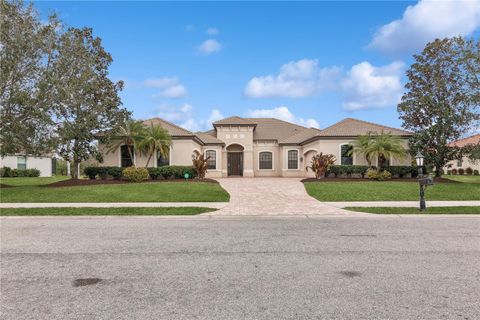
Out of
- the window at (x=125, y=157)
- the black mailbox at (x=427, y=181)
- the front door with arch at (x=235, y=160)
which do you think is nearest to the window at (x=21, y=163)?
the window at (x=125, y=157)

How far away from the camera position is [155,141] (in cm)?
2544

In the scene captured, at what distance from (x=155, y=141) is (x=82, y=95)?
586 cm

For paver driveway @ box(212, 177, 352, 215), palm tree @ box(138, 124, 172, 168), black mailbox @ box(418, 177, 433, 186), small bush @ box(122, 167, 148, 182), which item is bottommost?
paver driveway @ box(212, 177, 352, 215)

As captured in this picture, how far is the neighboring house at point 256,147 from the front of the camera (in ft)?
92.5

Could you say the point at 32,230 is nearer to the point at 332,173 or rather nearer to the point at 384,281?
the point at 384,281

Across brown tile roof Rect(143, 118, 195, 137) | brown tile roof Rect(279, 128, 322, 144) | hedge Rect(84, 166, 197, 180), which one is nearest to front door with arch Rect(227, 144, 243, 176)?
brown tile roof Rect(279, 128, 322, 144)

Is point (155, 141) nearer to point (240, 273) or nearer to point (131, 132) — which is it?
point (131, 132)

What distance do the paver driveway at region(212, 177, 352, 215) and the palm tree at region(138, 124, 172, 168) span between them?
7.62 meters

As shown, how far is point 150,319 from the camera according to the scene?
367cm

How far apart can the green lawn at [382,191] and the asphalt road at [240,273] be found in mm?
8240

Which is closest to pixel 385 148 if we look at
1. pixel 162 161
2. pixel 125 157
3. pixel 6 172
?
pixel 162 161

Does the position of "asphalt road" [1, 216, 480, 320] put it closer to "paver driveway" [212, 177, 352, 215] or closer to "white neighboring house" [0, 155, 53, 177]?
"paver driveway" [212, 177, 352, 215]

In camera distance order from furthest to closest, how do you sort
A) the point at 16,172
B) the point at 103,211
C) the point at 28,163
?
the point at 28,163 < the point at 16,172 < the point at 103,211

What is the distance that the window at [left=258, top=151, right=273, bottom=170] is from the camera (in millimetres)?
34250
